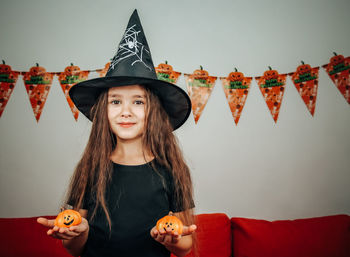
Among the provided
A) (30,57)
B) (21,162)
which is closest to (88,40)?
(30,57)

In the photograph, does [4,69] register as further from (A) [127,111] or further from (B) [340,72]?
(B) [340,72]

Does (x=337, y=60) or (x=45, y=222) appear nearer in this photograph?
(x=45, y=222)

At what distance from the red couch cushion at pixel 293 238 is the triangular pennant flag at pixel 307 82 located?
99cm

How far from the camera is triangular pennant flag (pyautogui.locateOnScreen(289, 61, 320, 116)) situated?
6.59 ft

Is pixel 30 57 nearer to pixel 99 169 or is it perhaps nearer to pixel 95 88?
pixel 95 88

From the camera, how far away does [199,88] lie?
2043 millimetres

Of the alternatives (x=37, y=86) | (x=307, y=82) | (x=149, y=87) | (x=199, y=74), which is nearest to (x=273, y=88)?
(x=307, y=82)

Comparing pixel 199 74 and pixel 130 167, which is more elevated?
pixel 199 74

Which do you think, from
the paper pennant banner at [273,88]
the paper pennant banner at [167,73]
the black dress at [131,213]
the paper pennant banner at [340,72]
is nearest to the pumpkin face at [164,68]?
the paper pennant banner at [167,73]

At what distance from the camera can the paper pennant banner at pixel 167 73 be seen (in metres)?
2.00

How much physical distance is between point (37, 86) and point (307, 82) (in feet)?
7.79

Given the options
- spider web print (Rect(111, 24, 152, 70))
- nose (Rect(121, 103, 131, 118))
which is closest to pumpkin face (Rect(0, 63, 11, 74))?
spider web print (Rect(111, 24, 152, 70))

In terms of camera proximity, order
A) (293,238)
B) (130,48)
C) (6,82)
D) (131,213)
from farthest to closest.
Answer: (6,82), (293,238), (130,48), (131,213)

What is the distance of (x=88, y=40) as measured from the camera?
201 centimetres
